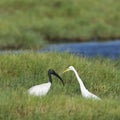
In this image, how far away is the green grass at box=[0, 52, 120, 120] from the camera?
903 cm

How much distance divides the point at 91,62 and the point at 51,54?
889 mm

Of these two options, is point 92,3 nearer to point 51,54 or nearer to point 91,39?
point 91,39

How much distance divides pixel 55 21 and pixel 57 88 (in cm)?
2259

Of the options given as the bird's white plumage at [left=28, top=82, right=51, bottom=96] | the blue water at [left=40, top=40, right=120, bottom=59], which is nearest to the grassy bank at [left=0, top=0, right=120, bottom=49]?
the blue water at [left=40, top=40, right=120, bottom=59]

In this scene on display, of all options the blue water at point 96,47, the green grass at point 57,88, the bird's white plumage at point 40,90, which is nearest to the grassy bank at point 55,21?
the blue water at point 96,47

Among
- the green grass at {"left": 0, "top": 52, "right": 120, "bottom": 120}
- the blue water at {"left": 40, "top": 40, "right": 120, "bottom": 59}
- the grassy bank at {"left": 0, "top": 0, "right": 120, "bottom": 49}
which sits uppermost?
the green grass at {"left": 0, "top": 52, "right": 120, "bottom": 120}

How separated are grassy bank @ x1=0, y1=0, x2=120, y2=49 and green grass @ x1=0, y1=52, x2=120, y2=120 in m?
14.6

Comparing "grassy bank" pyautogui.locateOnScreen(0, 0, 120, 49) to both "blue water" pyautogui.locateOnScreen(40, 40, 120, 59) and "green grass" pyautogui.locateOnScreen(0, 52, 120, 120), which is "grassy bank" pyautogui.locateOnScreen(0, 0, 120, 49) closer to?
"blue water" pyautogui.locateOnScreen(40, 40, 120, 59)

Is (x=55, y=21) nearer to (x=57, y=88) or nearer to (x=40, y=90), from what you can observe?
(x=57, y=88)

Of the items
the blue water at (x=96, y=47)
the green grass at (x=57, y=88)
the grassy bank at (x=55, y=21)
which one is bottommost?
the grassy bank at (x=55, y=21)

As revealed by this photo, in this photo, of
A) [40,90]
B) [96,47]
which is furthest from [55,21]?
[40,90]

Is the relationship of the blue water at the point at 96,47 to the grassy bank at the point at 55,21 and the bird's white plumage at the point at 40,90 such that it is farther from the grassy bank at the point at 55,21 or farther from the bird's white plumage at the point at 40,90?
the bird's white plumage at the point at 40,90

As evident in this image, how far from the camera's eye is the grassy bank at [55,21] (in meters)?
28.6

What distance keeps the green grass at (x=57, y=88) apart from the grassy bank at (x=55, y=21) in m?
14.6
